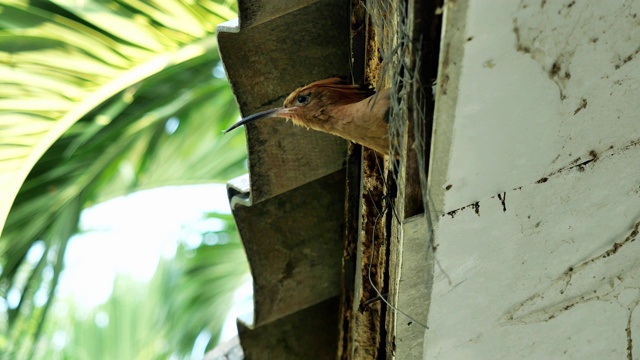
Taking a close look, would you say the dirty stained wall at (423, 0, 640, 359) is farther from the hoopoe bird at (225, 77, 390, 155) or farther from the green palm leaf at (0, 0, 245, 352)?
the green palm leaf at (0, 0, 245, 352)

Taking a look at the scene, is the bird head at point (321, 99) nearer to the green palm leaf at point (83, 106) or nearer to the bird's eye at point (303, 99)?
the bird's eye at point (303, 99)

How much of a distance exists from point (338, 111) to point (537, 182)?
0.60 m

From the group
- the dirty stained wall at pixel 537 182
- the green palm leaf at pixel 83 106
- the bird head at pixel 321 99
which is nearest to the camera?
the dirty stained wall at pixel 537 182

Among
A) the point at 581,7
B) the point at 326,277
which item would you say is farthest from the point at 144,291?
the point at 581,7

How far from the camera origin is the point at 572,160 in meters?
1.87

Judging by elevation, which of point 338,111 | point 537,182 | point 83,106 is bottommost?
point 537,182

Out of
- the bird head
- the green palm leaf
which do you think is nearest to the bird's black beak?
the bird head

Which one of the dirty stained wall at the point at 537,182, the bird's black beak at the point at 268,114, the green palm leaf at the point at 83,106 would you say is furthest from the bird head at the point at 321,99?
the green palm leaf at the point at 83,106

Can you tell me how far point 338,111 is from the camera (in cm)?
228

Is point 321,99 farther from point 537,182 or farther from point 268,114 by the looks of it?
point 537,182

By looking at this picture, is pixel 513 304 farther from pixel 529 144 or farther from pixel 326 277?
pixel 326 277

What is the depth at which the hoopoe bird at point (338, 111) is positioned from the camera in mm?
2146

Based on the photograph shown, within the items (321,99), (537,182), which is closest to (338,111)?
(321,99)

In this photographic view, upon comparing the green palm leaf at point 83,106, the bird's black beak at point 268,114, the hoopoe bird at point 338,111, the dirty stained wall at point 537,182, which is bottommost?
the dirty stained wall at point 537,182
